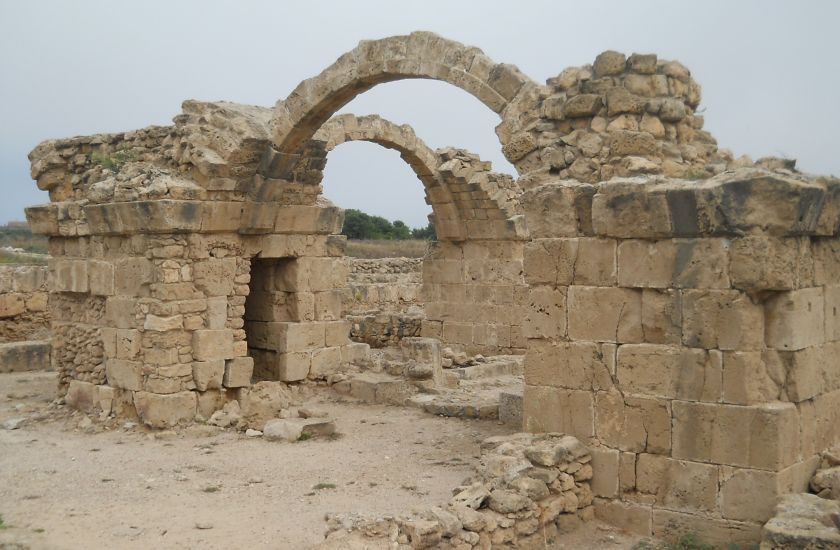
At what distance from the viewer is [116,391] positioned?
30.5 feet

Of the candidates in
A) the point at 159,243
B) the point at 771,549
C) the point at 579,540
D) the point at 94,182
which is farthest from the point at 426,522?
the point at 94,182

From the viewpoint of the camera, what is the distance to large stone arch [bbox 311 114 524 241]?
13.5 metres

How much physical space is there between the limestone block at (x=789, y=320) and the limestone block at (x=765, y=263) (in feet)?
0.32

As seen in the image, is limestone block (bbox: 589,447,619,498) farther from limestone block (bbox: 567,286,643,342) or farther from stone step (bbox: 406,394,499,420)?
stone step (bbox: 406,394,499,420)

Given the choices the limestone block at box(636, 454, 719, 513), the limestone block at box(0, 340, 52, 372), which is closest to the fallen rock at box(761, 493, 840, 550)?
the limestone block at box(636, 454, 719, 513)

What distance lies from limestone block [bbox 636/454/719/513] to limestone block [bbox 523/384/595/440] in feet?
1.54

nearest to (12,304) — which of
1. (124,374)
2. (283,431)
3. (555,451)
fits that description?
(124,374)

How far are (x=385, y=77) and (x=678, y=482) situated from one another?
4975 millimetres

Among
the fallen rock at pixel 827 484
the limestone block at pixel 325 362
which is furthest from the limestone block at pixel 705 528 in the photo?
the limestone block at pixel 325 362

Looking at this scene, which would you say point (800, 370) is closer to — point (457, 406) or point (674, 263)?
point (674, 263)

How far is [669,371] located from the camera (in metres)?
5.88

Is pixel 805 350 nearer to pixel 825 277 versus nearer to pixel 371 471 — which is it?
pixel 825 277

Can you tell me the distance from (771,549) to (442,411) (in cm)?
473

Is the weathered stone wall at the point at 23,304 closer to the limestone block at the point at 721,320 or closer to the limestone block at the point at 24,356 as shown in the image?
the limestone block at the point at 24,356
